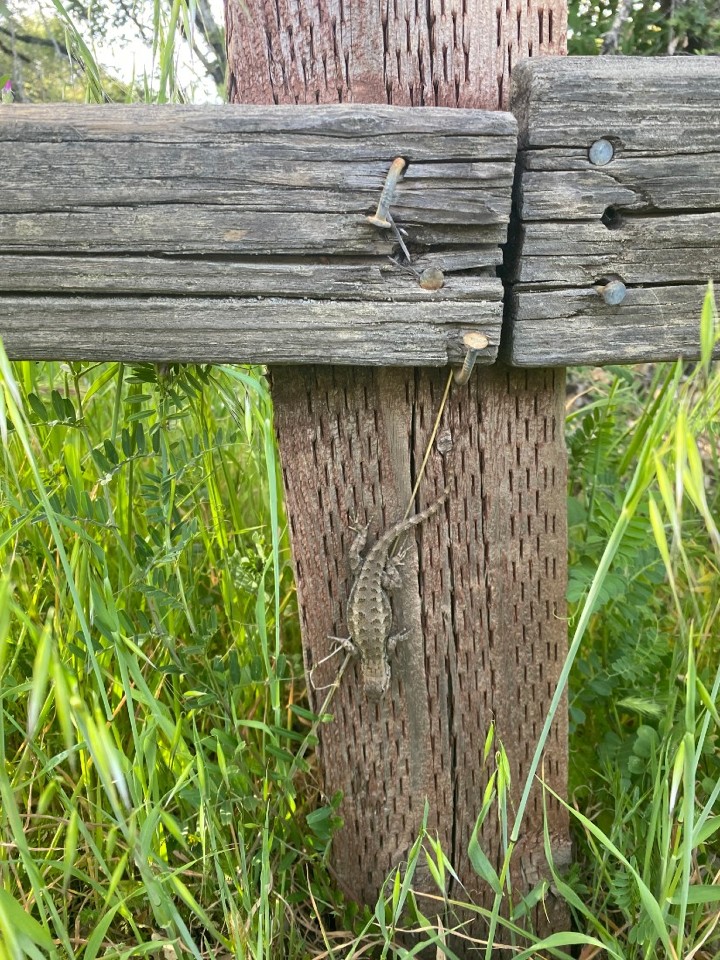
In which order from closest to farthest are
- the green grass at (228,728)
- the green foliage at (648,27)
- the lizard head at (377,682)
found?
the green grass at (228,728), the lizard head at (377,682), the green foliage at (648,27)

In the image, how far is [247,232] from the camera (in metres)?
1.06

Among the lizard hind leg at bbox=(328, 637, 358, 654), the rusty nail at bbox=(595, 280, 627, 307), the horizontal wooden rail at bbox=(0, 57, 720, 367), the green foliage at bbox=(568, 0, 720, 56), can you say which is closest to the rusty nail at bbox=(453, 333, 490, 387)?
the horizontal wooden rail at bbox=(0, 57, 720, 367)

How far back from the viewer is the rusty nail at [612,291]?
112 centimetres

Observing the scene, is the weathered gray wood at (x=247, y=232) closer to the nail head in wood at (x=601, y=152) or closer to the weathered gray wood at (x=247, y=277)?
the weathered gray wood at (x=247, y=277)

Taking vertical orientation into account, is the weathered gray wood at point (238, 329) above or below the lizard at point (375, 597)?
above

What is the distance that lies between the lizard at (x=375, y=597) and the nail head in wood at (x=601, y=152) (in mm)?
588

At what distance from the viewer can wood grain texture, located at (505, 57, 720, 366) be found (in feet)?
3.45

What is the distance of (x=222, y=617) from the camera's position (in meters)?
1.88

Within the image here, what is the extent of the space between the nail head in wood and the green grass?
0.39 metres

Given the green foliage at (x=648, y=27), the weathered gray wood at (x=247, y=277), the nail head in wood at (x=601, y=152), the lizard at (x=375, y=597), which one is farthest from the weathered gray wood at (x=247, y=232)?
the green foliage at (x=648, y=27)

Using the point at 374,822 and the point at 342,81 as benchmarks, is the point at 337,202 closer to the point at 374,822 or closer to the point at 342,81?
the point at 342,81

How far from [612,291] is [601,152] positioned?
207 millimetres

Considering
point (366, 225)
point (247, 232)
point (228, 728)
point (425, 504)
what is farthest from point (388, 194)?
point (228, 728)

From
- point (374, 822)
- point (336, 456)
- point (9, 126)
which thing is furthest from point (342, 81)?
point (374, 822)
